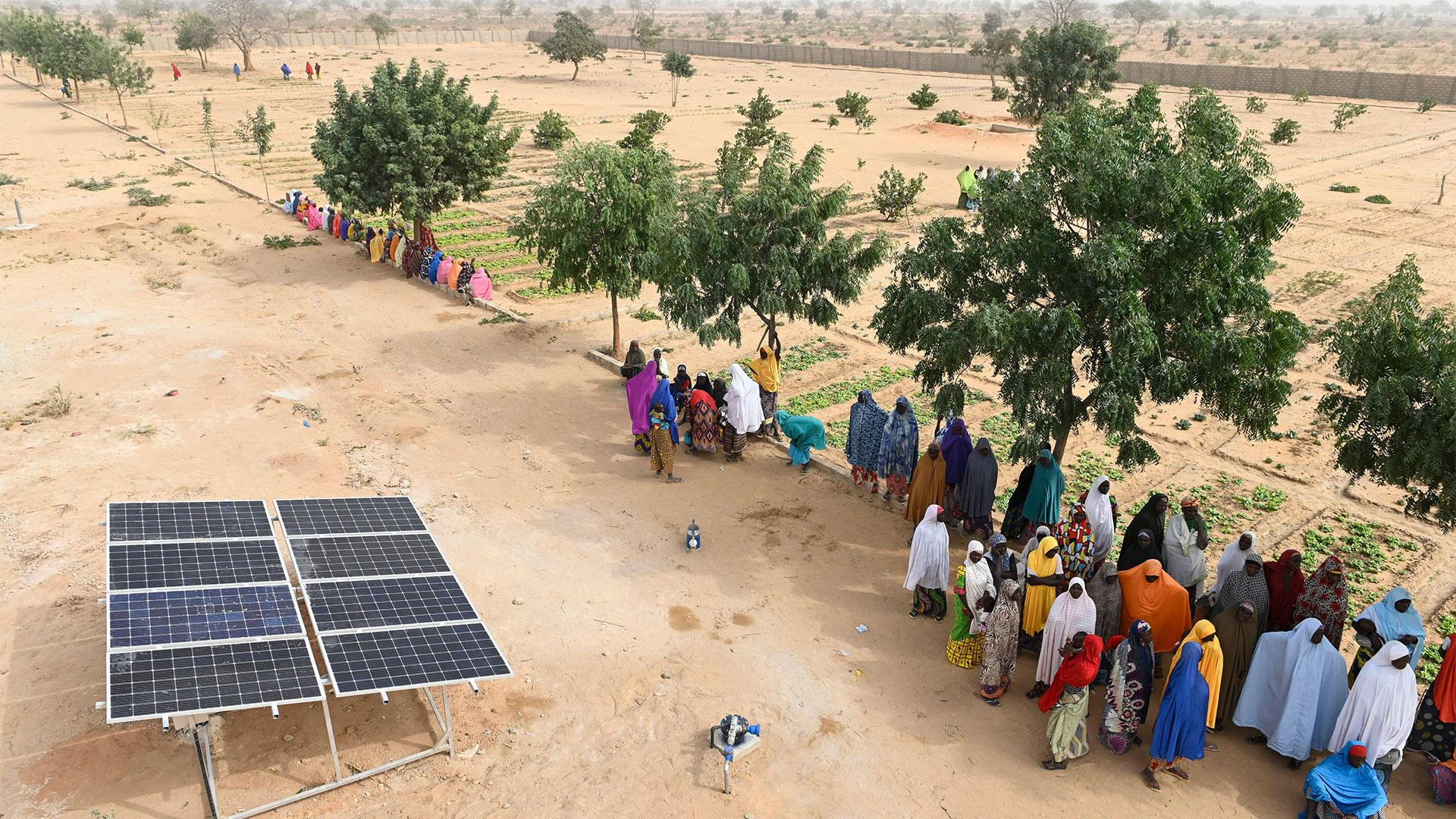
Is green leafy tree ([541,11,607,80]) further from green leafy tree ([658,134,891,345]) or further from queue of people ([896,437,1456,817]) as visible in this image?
queue of people ([896,437,1456,817])

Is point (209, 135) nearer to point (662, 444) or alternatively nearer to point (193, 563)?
point (662, 444)

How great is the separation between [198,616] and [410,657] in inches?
70.0

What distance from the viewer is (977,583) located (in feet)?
28.2

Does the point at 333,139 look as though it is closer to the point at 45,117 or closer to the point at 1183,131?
the point at 1183,131

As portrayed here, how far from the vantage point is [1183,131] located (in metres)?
9.48

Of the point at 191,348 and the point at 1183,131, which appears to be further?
the point at 191,348

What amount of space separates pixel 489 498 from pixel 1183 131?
28.2 feet

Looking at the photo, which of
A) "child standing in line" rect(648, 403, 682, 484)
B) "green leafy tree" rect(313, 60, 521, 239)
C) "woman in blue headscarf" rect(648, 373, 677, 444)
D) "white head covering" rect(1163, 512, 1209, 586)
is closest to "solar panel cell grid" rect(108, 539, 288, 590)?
"child standing in line" rect(648, 403, 682, 484)

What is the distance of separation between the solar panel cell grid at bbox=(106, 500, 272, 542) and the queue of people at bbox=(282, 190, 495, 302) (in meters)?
9.85

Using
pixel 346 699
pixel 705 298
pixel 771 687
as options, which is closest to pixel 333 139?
pixel 705 298

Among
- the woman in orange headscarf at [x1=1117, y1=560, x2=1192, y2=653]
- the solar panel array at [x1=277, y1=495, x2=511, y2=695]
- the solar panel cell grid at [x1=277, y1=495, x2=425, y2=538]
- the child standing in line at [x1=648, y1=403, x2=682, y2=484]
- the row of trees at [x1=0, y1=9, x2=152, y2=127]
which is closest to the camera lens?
the solar panel array at [x1=277, y1=495, x2=511, y2=695]

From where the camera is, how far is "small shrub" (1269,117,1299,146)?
113ft

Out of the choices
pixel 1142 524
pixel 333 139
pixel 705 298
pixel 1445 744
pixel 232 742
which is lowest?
pixel 232 742

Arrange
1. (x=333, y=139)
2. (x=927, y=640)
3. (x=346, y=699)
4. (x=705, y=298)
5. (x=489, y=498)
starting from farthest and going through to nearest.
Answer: (x=333, y=139) < (x=705, y=298) < (x=489, y=498) < (x=927, y=640) < (x=346, y=699)
